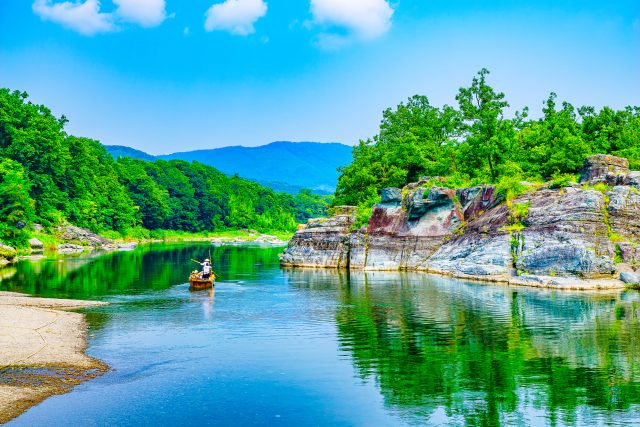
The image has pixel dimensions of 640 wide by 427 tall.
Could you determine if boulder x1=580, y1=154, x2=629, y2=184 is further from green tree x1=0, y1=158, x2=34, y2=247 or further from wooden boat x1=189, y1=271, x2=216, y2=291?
green tree x1=0, y1=158, x2=34, y2=247

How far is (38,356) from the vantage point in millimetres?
26297

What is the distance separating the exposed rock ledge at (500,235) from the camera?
165ft

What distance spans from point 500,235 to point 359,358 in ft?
113

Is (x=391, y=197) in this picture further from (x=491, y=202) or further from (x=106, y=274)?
(x=106, y=274)

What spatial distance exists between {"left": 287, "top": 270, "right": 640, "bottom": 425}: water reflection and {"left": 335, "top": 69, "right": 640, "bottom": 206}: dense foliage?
2432cm

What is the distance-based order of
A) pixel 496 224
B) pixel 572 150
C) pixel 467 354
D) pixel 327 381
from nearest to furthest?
pixel 327 381, pixel 467 354, pixel 496 224, pixel 572 150

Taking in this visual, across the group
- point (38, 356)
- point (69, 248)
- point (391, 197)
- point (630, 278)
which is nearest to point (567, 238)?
point (630, 278)

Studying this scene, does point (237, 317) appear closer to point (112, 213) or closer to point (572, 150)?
point (572, 150)

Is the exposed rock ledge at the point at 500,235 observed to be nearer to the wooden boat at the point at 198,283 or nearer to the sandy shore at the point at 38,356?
the wooden boat at the point at 198,283

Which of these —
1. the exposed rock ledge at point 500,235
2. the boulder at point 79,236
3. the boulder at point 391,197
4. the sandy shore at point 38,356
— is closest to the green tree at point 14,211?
the boulder at point 79,236

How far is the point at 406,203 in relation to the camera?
72.1 m

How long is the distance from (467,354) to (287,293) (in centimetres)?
2512

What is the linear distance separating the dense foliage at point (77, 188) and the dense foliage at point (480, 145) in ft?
175

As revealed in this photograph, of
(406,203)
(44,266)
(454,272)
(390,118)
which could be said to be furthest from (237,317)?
(390,118)
